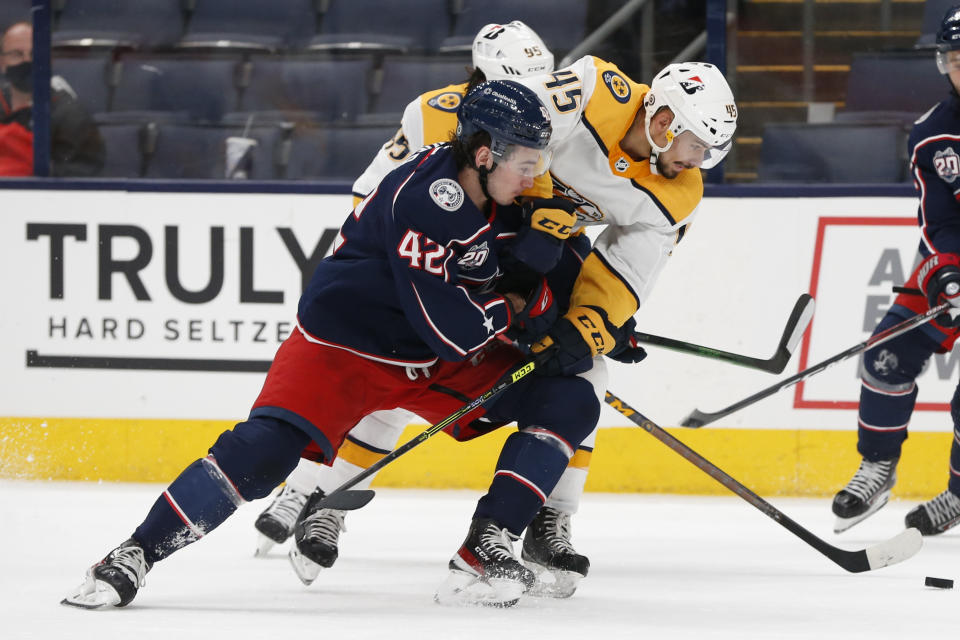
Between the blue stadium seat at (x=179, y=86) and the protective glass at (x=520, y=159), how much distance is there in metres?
2.07

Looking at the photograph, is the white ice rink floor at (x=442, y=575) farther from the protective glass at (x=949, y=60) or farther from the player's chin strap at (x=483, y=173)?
the protective glass at (x=949, y=60)

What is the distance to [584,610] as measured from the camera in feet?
8.28

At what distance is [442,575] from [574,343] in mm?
671

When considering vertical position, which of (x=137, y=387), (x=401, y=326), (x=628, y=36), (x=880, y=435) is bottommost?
(x=137, y=387)

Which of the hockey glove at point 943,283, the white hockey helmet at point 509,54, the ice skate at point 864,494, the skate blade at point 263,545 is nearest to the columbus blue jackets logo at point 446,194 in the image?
the white hockey helmet at point 509,54

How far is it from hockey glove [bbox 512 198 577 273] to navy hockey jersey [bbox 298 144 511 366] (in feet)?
0.19

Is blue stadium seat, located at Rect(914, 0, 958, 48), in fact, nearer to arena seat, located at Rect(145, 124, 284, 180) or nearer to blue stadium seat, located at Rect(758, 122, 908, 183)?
blue stadium seat, located at Rect(758, 122, 908, 183)

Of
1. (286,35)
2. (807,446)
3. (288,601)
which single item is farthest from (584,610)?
(286,35)

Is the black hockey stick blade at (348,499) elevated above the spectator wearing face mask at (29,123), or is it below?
below

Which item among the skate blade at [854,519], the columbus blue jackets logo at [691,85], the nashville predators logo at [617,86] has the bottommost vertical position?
the skate blade at [854,519]

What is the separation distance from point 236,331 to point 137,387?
35cm

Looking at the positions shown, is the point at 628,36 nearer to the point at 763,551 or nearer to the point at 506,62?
the point at 506,62

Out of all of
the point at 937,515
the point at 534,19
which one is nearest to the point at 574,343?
the point at 937,515

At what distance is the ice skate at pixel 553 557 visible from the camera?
2695 millimetres
